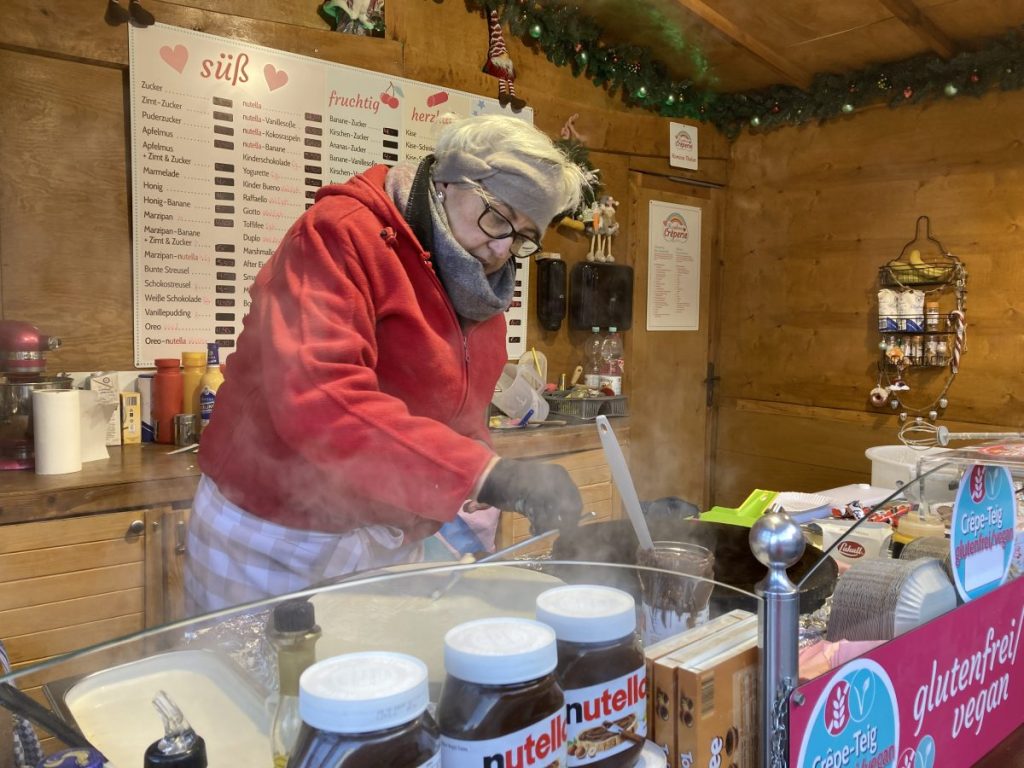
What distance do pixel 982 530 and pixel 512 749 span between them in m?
0.69

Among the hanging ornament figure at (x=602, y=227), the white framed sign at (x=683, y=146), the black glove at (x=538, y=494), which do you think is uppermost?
the white framed sign at (x=683, y=146)

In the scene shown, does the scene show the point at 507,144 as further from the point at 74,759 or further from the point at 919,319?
the point at 919,319

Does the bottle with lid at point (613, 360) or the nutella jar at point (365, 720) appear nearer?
the nutella jar at point (365, 720)

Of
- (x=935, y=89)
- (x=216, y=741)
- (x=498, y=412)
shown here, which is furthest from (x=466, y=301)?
(x=935, y=89)

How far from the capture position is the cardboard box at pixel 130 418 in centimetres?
241

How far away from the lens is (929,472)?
931mm

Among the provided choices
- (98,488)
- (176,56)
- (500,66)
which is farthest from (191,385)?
(500,66)

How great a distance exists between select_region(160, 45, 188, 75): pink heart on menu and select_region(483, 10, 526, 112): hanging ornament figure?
1.27m

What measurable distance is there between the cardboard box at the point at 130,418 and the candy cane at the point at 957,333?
3295 mm

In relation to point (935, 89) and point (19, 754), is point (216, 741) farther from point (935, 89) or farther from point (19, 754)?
point (935, 89)

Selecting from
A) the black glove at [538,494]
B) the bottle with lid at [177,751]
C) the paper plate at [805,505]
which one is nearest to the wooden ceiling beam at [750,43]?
the paper plate at [805,505]

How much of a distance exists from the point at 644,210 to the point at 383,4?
1.62 metres

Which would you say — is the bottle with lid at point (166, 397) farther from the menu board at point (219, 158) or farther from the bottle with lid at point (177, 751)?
the bottle with lid at point (177, 751)

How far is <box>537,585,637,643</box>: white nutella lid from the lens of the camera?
0.53 m
